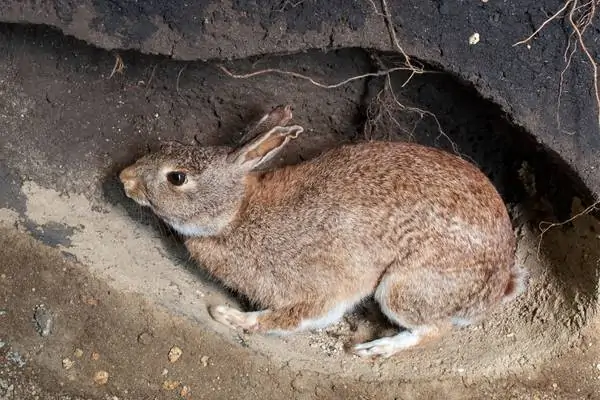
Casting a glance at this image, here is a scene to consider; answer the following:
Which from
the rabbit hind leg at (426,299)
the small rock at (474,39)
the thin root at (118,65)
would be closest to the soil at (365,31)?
the small rock at (474,39)

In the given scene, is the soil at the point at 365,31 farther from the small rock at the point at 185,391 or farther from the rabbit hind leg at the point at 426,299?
the small rock at the point at 185,391

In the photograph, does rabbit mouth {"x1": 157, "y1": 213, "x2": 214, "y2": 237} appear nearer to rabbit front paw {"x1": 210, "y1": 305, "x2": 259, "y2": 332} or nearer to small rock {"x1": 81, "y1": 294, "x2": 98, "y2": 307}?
rabbit front paw {"x1": 210, "y1": 305, "x2": 259, "y2": 332}

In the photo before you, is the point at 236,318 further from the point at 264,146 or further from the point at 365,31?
the point at 365,31

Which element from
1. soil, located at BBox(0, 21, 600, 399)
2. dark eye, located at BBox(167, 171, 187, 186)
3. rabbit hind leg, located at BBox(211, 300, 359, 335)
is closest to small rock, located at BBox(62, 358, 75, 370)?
soil, located at BBox(0, 21, 600, 399)

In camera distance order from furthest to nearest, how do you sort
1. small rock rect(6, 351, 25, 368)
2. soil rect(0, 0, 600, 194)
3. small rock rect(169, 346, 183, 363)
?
small rock rect(169, 346, 183, 363), small rock rect(6, 351, 25, 368), soil rect(0, 0, 600, 194)

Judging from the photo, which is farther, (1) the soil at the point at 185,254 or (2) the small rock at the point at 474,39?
(1) the soil at the point at 185,254

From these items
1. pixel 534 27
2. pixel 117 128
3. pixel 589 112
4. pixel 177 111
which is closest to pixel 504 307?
pixel 589 112

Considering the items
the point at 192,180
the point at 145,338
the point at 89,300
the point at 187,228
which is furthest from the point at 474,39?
the point at 89,300
